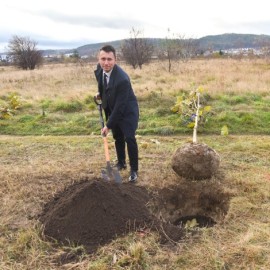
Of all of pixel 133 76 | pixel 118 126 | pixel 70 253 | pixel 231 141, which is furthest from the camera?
pixel 133 76

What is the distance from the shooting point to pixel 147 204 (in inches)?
164

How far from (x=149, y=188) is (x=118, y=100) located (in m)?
1.24

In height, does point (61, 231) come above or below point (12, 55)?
below

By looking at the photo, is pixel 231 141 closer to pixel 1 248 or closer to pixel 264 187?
pixel 264 187

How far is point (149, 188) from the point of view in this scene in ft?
15.1

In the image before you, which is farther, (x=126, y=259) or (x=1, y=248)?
(x=1, y=248)

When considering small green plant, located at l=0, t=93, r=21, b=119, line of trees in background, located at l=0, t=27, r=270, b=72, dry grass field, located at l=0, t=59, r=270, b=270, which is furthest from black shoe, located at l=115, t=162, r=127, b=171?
line of trees in background, located at l=0, t=27, r=270, b=72

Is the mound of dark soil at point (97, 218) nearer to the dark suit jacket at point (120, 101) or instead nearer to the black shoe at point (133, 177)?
the black shoe at point (133, 177)

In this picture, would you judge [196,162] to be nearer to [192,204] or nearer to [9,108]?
[192,204]

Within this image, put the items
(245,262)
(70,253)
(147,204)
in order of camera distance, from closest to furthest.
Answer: (245,262) < (70,253) < (147,204)

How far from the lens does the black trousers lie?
4695 millimetres

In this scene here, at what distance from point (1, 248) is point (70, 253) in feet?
2.39

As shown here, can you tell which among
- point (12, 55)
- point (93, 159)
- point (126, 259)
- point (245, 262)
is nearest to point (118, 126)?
point (93, 159)

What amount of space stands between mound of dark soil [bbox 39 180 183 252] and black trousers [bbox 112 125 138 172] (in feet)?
3.02
